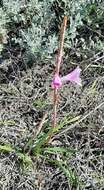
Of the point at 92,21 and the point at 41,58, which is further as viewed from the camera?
the point at 92,21

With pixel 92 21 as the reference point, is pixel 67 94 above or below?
below

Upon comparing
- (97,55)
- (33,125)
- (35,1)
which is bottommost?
(33,125)

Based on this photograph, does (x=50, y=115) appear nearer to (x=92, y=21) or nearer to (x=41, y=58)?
(x=41, y=58)

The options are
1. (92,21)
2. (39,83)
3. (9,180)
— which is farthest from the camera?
(92,21)

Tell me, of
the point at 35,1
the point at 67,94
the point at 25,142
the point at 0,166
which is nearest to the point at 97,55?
the point at 67,94

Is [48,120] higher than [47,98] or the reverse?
the reverse

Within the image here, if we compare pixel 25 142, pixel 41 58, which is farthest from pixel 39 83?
pixel 25 142

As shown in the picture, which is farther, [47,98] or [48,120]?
[47,98]

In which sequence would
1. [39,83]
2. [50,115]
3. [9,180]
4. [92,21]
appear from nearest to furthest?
[9,180]
[50,115]
[39,83]
[92,21]

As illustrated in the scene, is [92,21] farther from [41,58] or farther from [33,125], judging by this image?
[33,125]
